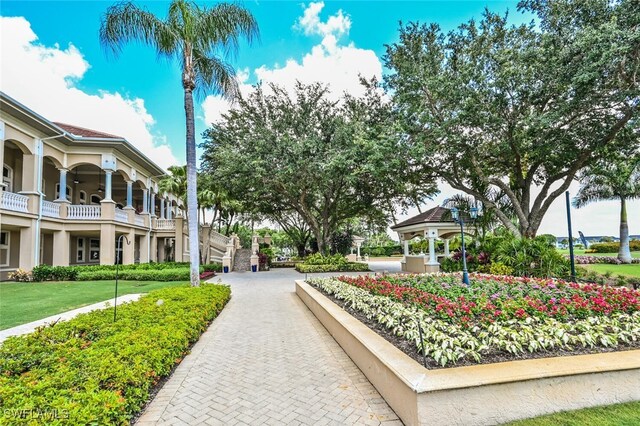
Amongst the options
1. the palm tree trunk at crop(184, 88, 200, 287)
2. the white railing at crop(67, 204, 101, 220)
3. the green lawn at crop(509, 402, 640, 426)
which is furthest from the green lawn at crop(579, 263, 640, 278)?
the white railing at crop(67, 204, 101, 220)

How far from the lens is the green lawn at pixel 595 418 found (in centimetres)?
304

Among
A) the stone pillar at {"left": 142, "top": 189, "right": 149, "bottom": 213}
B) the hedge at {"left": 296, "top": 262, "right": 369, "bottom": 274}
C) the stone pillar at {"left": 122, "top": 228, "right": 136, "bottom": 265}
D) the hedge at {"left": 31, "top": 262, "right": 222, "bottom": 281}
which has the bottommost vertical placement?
the hedge at {"left": 296, "top": 262, "right": 369, "bottom": 274}

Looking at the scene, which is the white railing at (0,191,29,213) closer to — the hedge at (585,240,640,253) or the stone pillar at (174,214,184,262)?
the stone pillar at (174,214,184,262)

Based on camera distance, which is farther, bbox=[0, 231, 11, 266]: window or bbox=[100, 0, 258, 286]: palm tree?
bbox=[0, 231, 11, 266]: window

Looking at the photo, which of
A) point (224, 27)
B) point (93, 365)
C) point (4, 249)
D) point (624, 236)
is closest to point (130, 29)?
point (224, 27)

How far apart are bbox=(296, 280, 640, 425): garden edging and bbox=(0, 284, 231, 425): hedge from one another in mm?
2672

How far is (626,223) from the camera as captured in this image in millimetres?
22672

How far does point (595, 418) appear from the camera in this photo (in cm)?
311

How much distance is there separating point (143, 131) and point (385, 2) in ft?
55.6

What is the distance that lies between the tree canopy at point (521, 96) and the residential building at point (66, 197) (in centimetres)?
1409

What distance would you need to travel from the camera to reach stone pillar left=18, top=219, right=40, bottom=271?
14.8 metres

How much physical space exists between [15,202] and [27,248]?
2.24 meters

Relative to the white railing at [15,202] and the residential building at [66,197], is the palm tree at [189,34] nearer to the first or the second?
the residential building at [66,197]

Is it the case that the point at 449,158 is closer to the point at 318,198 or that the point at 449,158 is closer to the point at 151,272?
the point at 318,198
